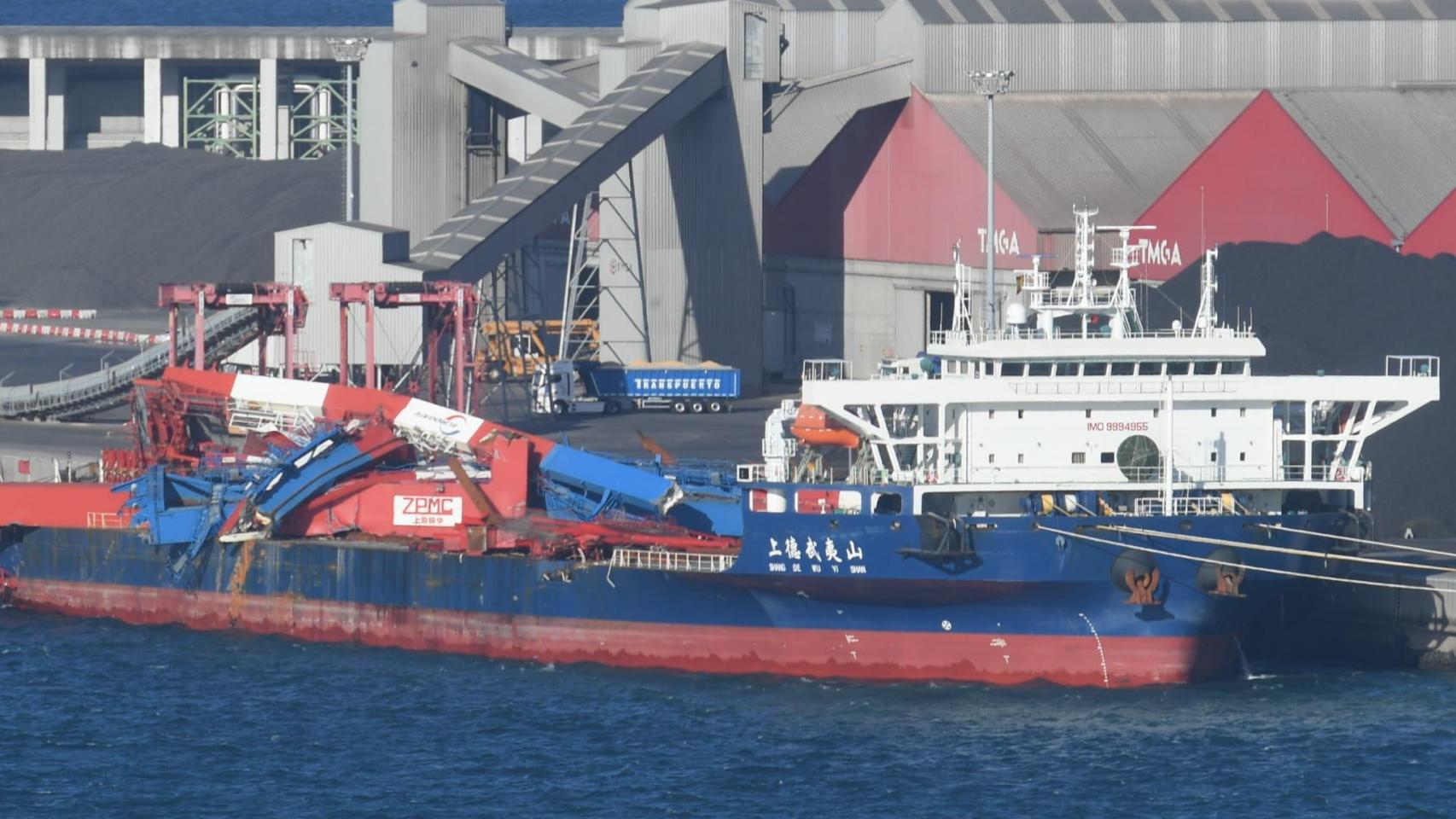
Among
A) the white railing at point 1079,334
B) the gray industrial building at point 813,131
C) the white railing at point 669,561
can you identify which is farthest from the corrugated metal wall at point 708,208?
the white railing at point 1079,334

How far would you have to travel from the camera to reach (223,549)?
51781mm

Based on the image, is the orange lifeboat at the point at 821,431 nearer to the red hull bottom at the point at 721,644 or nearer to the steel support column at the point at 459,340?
the red hull bottom at the point at 721,644

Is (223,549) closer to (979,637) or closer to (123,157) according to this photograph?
(979,637)

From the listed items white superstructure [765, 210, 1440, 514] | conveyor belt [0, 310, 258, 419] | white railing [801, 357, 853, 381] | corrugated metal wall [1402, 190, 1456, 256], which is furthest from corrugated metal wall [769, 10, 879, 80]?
white superstructure [765, 210, 1440, 514]

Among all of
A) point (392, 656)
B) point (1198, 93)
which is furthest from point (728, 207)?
point (392, 656)

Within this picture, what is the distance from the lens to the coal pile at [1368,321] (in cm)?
5412

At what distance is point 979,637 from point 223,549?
17.6m

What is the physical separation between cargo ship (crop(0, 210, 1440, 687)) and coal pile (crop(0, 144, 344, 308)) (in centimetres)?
5880

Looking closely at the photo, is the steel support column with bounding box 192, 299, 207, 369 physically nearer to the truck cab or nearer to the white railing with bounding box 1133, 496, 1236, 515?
the truck cab

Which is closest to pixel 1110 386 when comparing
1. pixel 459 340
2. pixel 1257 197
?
pixel 459 340

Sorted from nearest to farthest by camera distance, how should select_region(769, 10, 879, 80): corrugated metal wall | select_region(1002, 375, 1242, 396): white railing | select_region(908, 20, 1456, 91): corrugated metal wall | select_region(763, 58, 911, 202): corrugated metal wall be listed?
1. select_region(1002, 375, 1242, 396): white railing
2. select_region(763, 58, 911, 202): corrugated metal wall
3. select_region(908, 20, 1456, 91): corrugated metal wall
4. select_region(769, 10, 879, 80): corrugated metal wall

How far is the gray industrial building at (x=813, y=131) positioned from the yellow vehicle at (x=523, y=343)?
59.4 inches

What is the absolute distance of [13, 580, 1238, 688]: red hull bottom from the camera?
145ft

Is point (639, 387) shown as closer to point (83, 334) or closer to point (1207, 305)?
point (83, 334)
